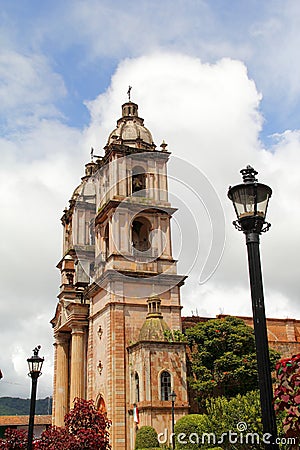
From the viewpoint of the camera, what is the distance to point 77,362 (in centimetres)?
3556

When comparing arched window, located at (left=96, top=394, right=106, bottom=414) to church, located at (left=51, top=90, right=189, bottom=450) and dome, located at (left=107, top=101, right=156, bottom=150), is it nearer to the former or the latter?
church, located at (left=51, top=90, right=189, bottom=450)

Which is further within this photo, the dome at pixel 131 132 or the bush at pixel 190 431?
the dome at pixel 131 132

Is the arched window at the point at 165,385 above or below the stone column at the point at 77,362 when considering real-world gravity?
below

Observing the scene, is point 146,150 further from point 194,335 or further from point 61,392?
point 61,392

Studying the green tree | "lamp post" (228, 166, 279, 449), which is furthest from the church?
"lamp post" (228, 166, 279, 449)

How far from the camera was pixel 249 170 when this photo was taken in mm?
7141

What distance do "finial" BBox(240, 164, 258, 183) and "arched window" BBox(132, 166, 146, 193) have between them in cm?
2921

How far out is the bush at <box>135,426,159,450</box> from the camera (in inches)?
1010

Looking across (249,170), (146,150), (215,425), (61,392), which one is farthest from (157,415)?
(249,170)

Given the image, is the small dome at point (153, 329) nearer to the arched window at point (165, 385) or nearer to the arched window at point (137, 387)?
the arched window at point (165, 385)

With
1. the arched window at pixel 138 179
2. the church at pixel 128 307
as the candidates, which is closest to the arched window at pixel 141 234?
the church at pixel 128 307

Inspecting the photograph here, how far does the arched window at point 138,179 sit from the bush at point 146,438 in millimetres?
15779

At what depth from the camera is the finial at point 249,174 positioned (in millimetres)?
6941

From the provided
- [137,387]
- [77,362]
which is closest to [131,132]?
[77,362]
